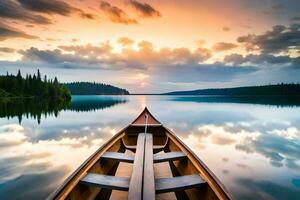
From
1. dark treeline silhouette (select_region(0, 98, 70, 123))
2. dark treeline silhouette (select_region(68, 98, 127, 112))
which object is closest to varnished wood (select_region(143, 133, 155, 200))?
dark treeline silhouette (select_region(0, 98, 70, 123))

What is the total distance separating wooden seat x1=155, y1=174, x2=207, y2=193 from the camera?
3.93m

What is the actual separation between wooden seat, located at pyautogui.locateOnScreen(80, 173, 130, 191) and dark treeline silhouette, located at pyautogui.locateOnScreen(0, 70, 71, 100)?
86966 mm

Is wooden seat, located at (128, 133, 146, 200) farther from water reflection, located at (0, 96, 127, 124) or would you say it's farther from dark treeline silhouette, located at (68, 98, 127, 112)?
dark treeline silhouette, located at (68, 98, 127, 112)

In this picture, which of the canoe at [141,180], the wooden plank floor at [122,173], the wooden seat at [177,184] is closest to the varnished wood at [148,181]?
the canoe at [141,180]

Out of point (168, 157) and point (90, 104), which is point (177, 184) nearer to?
point (168, 157)

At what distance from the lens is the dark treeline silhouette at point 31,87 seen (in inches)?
3187

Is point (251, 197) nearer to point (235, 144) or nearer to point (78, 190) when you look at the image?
point (78, 190)

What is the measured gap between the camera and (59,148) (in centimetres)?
1281

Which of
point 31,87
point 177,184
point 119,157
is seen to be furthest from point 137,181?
point 31,87

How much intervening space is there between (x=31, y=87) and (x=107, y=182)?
3668 inches

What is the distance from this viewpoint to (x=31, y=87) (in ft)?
284

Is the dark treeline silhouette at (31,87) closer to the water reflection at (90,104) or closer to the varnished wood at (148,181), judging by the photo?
the water reflection at (90,104)

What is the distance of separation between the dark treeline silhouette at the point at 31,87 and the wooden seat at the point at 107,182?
3424 inches

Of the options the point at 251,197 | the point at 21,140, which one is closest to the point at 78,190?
the point at 251,197
